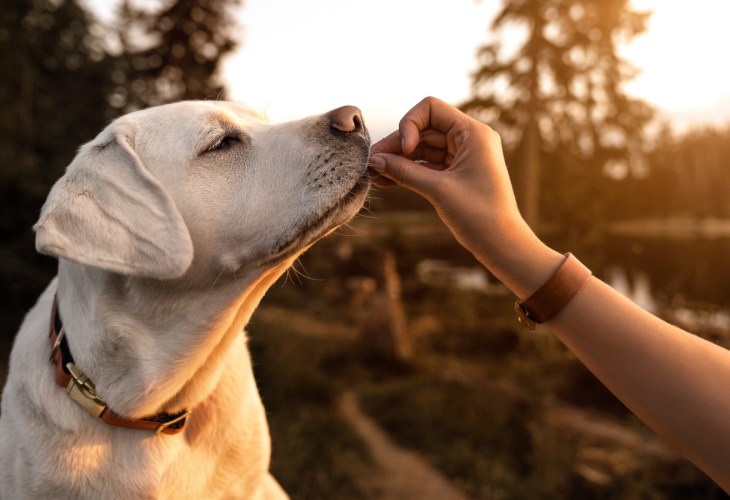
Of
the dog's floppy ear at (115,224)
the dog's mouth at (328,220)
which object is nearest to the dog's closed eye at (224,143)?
the dog's floppy ear at (115,224)

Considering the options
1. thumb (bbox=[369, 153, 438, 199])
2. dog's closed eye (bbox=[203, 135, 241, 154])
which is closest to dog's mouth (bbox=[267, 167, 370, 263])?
thumb (bbox=[369, 153, 438, 199])

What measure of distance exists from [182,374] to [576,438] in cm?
557

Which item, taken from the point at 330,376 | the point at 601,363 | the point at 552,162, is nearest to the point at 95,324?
the point at 601,363

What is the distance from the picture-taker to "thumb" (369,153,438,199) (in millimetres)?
1799

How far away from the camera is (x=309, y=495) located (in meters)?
5.16

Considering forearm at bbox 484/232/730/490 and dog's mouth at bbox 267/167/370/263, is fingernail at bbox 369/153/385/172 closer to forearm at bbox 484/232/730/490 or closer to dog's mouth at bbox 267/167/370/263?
dog's mouth at bbox 267/167/370/263

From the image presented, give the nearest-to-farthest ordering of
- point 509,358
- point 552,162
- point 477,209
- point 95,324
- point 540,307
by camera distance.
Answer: point 540,307
point 477,209
point 95,324
point 509,358
point 552,162

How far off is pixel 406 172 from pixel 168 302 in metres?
1.05

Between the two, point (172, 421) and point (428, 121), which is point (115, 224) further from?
point (428, 121)

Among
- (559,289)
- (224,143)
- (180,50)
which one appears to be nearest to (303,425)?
(224,143)

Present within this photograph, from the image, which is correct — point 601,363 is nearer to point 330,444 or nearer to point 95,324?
point 95,324

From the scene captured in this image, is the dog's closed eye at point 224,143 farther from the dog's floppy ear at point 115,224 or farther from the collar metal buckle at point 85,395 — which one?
the collar metal buckle at point 85,395

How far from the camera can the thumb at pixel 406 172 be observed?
1.80 metres

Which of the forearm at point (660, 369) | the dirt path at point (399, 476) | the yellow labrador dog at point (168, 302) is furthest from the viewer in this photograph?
the dirt path at point (399, 476)
